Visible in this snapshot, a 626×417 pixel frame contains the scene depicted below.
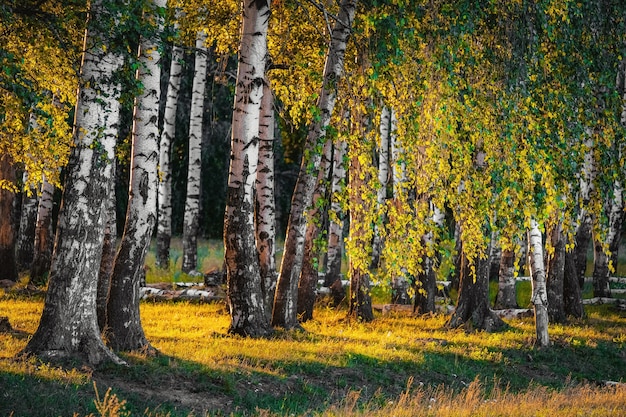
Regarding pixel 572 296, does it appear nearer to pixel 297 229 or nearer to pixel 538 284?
pixel 538 284

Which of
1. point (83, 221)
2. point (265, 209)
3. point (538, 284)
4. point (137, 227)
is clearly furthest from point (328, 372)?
point (538, 284)

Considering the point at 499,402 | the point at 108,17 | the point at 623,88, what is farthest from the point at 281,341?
the point at 623,88

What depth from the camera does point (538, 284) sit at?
16.7 m

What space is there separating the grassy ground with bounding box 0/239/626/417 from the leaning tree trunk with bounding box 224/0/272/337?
75cm

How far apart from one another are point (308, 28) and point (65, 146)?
5513 millimetres

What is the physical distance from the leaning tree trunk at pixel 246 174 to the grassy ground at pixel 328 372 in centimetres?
75

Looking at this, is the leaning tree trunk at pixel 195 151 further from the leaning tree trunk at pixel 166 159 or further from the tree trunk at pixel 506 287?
the tree trunk at pixel 506 287

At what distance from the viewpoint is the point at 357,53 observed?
15891 millimetres

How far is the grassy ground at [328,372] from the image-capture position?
393 inches

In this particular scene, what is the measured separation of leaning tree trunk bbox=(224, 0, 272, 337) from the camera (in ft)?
45.9

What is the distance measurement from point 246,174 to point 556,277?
8.69 meters

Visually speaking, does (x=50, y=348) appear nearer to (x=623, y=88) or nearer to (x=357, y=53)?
(x=357, y=53)

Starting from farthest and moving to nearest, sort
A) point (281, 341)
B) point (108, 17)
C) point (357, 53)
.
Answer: point (357, 53) < point (281, 341) < point (108, 17)

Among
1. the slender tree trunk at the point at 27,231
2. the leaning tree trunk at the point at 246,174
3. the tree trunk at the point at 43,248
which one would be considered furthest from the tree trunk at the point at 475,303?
the slender tree trunk at the point at 27,231
